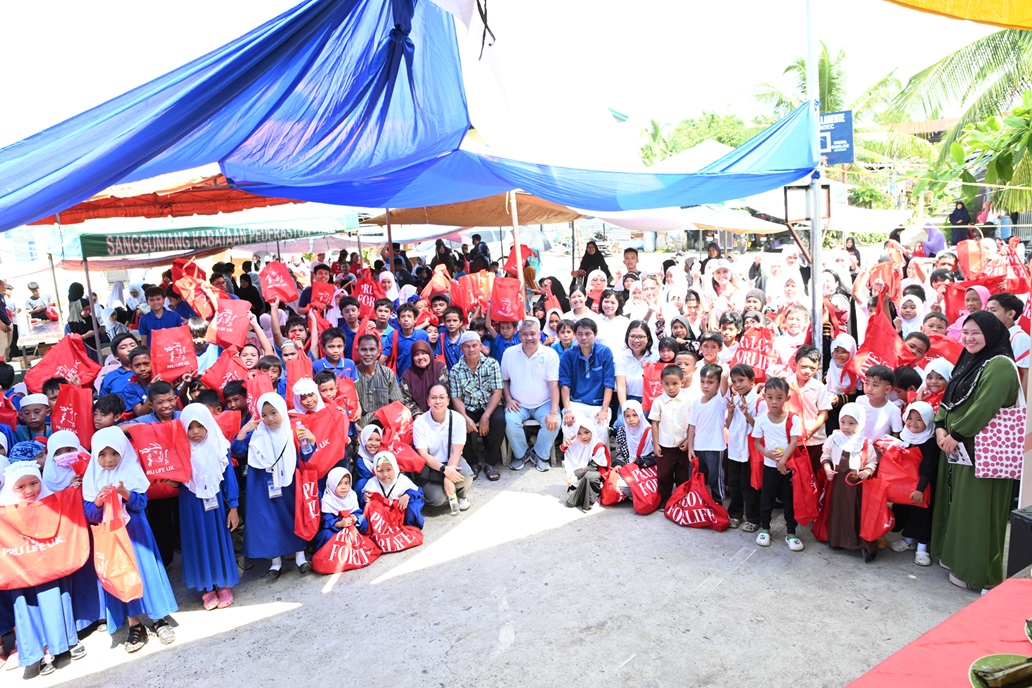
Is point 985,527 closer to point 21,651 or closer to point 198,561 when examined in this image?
point 198,561

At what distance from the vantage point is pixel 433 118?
511 cm

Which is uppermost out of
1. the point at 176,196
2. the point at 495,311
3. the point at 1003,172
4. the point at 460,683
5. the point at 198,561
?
the point at 176,196

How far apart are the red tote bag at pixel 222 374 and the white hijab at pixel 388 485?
1.20 m

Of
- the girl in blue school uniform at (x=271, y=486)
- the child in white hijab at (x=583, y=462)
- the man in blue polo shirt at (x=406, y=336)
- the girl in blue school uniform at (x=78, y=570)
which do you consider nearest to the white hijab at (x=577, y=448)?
the child in white hijab at (x=583, y=462)

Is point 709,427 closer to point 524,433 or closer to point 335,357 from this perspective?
point 524,433

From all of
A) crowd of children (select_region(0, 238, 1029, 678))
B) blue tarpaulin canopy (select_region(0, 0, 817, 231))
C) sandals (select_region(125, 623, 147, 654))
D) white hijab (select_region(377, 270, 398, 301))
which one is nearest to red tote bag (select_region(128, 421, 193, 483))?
crowd of children (select_region(0, 238, 1029, 678))

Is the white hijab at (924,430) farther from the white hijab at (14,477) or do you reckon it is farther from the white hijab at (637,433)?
the white hijab at (14,477)

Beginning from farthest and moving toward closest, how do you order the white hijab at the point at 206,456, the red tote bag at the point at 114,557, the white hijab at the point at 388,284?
1. the white hijab at the point at 388,284
2. the white hijab at the point at 206,456
3. the red tote bag at the point at 114,557

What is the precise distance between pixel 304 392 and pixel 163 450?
3.11 ft

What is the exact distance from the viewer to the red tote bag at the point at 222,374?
5.09 m

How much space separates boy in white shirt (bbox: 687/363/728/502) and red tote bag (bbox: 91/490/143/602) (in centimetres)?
344

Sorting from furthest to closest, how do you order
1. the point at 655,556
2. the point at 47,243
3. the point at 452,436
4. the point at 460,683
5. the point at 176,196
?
1. the point at 47,243
2. the point at 176,196
3. the point at 452,436
4. the point at 655,556
5. the point at 460,683

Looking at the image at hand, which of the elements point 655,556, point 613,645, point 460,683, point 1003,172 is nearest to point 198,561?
point 460,683

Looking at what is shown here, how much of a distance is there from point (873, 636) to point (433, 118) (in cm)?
416
